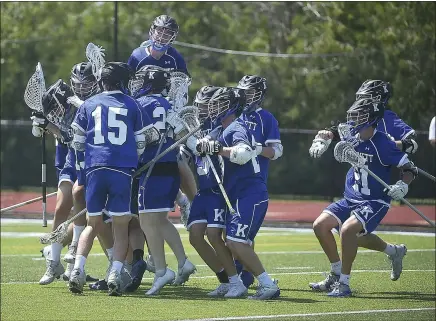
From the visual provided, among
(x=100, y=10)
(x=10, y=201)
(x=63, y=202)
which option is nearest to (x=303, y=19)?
(x=100, y=10)

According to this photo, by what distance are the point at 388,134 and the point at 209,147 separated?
7.56ft

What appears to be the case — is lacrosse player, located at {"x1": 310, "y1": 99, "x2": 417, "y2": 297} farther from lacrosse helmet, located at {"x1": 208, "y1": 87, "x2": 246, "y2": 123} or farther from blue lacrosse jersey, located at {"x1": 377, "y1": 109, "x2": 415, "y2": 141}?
lacrosse helmet, located at {"x1": 208, "y1": 87, "x2": 246, "y2": 123}

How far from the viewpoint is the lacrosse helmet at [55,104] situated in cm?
1156

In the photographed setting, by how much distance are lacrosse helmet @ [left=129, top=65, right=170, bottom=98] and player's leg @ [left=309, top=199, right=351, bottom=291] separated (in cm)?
194

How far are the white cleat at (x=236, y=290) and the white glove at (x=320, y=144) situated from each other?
1358 mm

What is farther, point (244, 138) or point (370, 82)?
point (370, 82)

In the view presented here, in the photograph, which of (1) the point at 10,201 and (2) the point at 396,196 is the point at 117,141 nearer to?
(2) the point at 396,196

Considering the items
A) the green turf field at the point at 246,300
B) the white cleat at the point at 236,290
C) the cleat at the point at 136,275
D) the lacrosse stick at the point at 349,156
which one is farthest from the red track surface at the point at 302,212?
the white cleat at the point at 236,290

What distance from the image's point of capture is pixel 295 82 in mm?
30109

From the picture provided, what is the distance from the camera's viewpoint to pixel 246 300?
10281mm

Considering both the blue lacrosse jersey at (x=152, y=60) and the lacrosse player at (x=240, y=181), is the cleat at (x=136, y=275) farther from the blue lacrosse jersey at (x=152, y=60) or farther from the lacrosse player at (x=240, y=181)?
the blue lacrosse jersey at (x=152, y=60)

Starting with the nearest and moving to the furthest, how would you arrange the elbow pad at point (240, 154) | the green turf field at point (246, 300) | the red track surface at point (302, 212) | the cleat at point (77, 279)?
1. the green turf field at point (246, 300)
2. the elbow pad at point (240, 154)
3. the cleat at point (77, 279)
4. the red track surface at point (302, 212)

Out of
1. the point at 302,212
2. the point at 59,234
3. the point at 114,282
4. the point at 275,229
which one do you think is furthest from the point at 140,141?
the point at 302,212

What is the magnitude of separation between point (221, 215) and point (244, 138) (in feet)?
2.78
